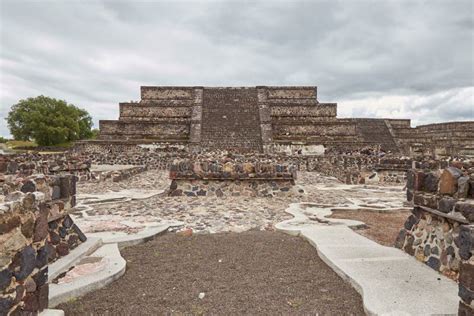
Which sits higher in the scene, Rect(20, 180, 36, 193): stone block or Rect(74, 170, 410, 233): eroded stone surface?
Rect(20, 180, 36, 193): stone block

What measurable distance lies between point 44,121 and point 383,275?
43158 millimetres

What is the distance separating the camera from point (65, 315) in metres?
2.85

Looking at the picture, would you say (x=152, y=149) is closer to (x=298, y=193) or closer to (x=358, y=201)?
(x=298, y=193)

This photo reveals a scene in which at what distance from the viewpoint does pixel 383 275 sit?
3.53 metres

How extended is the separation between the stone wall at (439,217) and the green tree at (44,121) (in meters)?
41.1

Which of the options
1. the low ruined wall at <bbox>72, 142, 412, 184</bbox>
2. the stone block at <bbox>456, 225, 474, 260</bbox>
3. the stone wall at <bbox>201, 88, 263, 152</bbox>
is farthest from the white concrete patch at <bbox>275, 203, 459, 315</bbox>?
the stone wall at <bbox>201, 88, 263, 152</bbox>

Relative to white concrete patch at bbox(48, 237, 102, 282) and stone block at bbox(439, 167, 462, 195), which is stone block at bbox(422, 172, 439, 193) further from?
white concrete patch at bbox(48, 237, 102, 282)

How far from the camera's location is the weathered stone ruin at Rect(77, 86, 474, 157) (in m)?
21.1

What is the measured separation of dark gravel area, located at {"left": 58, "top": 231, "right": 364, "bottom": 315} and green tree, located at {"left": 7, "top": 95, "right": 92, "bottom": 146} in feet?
130

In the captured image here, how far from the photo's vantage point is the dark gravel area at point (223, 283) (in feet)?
9.92

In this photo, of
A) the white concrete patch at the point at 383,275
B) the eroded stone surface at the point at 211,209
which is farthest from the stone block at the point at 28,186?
the white concrete patch at the point at 383,275

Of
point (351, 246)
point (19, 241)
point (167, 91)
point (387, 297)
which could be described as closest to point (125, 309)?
point (19, 241)

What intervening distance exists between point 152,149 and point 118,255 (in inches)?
664

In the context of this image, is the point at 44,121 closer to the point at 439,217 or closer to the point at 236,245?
the point at 236,245
